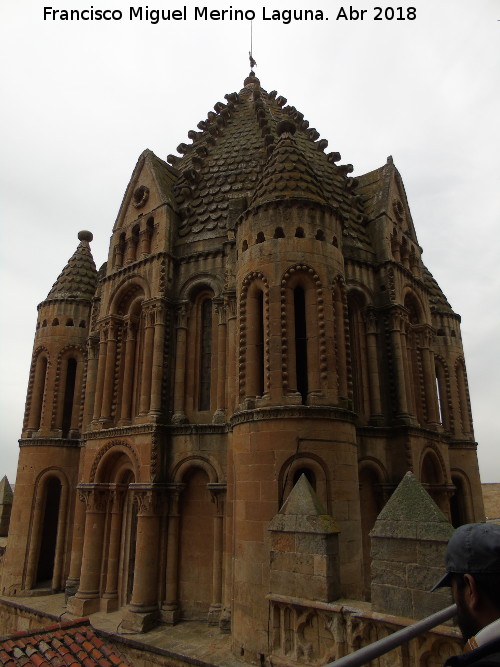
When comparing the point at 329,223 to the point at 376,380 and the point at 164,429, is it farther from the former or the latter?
the point at 164,429

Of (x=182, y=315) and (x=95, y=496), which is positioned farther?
(x=182, y=315)

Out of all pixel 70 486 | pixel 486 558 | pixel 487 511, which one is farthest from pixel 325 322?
pixel 487 511

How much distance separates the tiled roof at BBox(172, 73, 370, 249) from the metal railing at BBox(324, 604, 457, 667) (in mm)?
14490

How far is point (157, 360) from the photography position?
17.7m

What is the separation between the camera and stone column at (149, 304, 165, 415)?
676 inches

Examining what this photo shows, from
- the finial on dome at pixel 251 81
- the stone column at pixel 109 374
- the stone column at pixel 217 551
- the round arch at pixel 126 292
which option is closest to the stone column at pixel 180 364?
the round arch at pixel 126 292

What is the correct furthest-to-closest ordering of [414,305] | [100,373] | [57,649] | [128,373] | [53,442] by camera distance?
[53,442] < [414,305] < [100,373] < [128,373] < [57,649]

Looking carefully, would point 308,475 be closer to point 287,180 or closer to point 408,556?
point 408,556

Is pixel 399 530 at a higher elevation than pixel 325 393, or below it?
below

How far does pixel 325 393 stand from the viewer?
524 inches

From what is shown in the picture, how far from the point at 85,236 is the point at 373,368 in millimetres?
18979

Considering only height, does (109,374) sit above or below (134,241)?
below

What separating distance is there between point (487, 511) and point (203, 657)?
30.3 meters

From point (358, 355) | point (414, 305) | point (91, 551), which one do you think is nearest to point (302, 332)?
point (358, 355)
